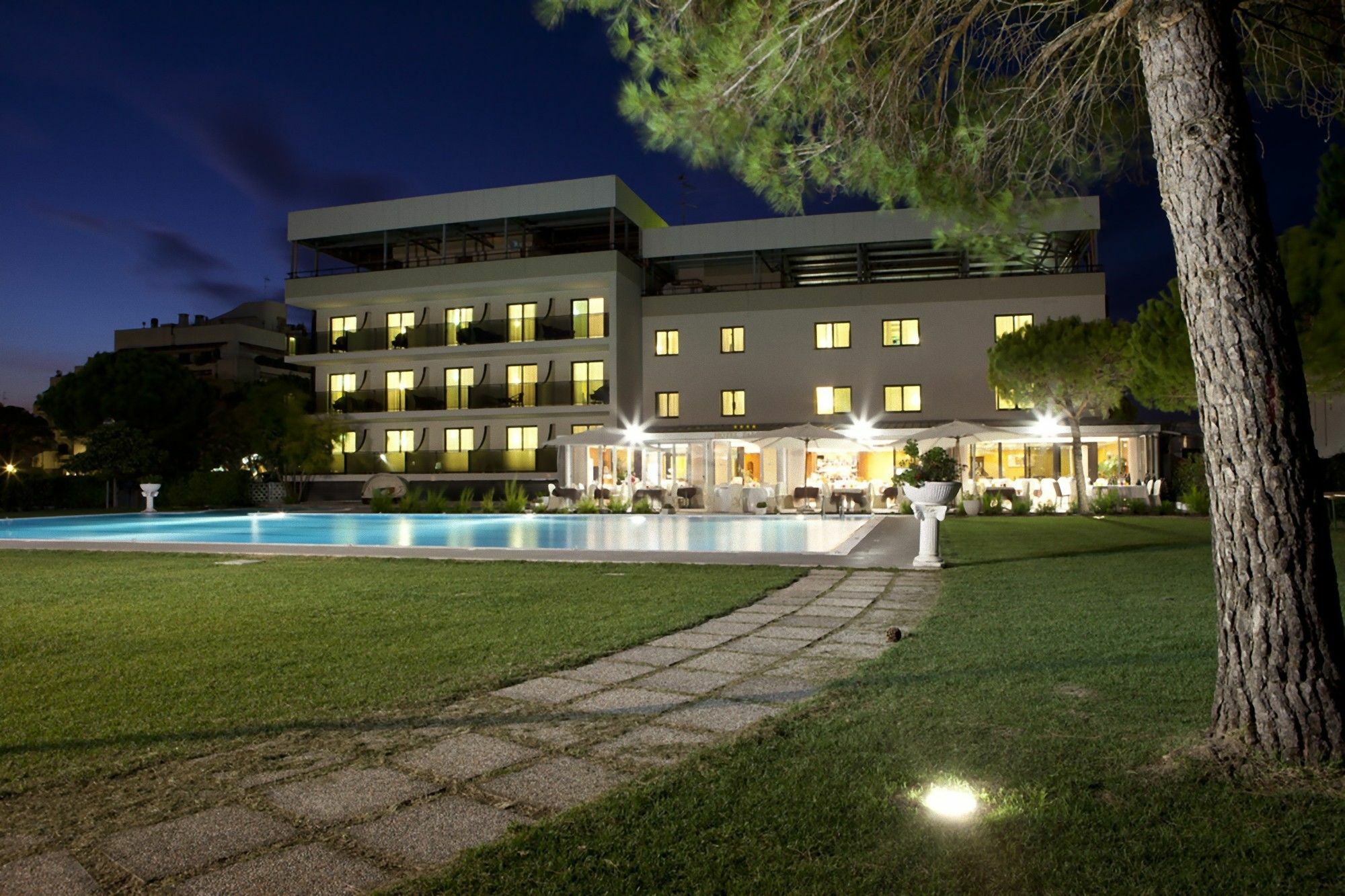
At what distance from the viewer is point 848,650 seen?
5.29m

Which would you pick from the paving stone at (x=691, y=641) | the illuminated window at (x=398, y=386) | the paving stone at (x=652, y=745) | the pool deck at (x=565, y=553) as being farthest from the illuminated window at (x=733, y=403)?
the paving stone at (x=652, y=745)

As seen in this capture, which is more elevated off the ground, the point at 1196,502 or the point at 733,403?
the point at 733,403

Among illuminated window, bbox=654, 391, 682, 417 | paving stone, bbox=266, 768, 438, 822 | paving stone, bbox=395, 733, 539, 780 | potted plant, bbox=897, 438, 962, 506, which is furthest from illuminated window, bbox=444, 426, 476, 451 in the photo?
paving stone, bbox=266, 768, 438, 822

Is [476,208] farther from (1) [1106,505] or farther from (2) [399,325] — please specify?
(1) [1106,505]

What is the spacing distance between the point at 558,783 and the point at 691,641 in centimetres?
263

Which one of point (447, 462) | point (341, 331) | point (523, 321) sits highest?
point (341, 331)

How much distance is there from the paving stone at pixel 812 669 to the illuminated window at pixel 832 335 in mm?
24260

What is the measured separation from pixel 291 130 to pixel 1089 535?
143ft

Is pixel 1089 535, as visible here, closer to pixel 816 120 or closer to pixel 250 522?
pixel 816 120

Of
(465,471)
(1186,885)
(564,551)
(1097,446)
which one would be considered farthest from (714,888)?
(465,471)

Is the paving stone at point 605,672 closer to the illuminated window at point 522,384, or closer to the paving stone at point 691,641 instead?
the paving stone at point 691,641

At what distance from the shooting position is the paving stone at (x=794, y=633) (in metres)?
5.73

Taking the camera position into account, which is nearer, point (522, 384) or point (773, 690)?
point (773, 690)

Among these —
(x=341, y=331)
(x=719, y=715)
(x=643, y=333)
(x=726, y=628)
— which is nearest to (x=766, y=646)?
(x=726, y=628)
